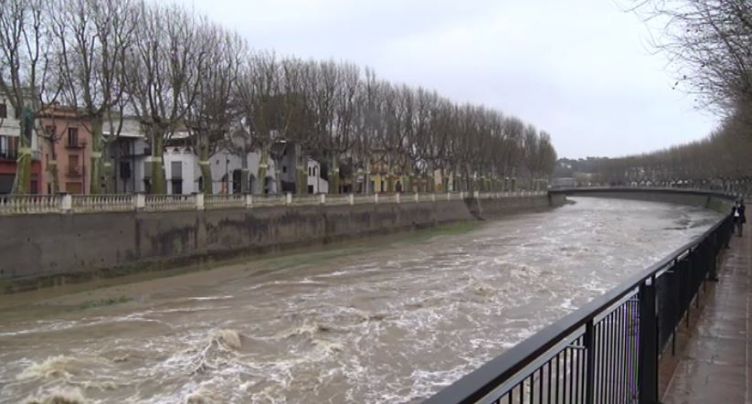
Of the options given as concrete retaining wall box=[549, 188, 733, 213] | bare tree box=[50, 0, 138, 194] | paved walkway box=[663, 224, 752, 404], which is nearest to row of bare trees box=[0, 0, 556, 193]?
bare tree box=[50, 0, 138, 194]

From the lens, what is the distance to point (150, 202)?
89.7 feet

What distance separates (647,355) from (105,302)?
705 inches

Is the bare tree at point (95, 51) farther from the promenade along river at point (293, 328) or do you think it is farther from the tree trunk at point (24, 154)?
the promenade along river at point (293, 328)

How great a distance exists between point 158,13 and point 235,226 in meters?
11.5

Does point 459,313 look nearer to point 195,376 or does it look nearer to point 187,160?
point 195,376

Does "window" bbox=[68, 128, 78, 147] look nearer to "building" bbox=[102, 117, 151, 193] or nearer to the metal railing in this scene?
"building" bbox=[102, 117, 151, 193]

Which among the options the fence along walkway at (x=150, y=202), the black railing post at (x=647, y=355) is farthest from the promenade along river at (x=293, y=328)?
the black railing post at (x=647, y=355)

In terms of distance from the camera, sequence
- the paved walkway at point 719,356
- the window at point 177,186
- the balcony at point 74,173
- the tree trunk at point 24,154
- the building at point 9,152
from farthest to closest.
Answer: the window at point 177,186, the balcony at point 74,173, the building at point 9,152, the tree trunk at point 24,154, the paved walkway at point 719,356

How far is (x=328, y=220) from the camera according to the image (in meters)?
39.8

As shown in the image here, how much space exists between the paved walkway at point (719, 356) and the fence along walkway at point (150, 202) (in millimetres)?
21657

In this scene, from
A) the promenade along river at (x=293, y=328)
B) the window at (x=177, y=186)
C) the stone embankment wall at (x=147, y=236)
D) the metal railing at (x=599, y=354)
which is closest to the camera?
the metal railing at (x=599, y=354)

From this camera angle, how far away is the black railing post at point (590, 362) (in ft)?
11.1

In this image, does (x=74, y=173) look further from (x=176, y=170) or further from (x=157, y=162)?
(x=157, y=162)

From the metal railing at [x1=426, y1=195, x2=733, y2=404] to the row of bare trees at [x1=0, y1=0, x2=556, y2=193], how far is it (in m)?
26.6
